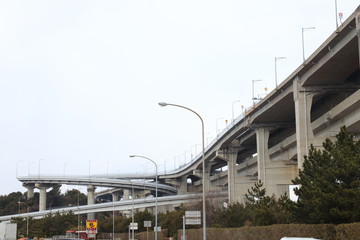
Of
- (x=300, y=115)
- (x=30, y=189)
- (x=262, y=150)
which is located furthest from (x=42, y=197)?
(x=300, y=115)

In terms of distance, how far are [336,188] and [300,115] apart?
25755 millimetres

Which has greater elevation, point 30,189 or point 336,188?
point 30,189

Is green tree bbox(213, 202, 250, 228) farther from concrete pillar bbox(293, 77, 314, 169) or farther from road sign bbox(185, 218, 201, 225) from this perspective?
road sign bbox(185, 218, 201, 225)

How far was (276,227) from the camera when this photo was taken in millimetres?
32719

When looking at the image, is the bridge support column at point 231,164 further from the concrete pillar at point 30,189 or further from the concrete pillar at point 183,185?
the concrete pillar at point 30,189

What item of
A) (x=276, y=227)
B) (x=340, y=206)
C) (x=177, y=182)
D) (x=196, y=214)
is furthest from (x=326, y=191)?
(x=177, y=182)

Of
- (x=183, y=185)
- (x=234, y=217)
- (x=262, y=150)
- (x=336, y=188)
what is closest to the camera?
(x=336, y=188)

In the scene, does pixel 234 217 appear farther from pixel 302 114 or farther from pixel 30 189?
pixel 30 189

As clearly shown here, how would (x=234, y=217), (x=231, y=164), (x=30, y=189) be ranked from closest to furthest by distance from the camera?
(x=234, y=217), (x=231, y=164), (x=30, y=189)

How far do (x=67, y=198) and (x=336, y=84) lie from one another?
15729 centimetres

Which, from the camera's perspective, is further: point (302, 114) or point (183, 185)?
point (183, 185)

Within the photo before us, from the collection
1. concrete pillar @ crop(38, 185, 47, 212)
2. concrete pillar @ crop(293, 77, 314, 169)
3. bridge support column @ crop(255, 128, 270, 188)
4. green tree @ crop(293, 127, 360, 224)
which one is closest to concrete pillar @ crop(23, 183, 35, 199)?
concrete pillar @ crop(38, 185, 47, 212)

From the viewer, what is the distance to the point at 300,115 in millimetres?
51375

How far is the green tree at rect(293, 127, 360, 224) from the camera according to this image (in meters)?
25.5
